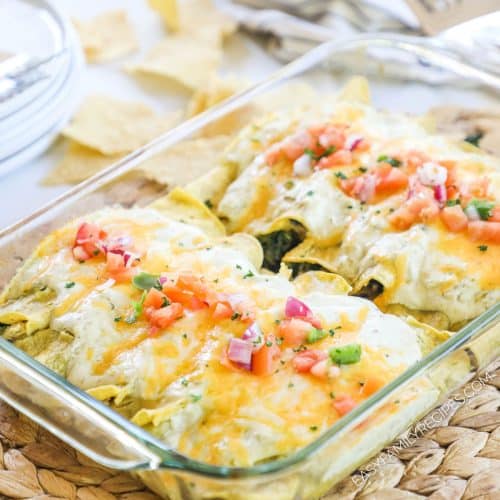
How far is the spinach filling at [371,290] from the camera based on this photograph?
3232 mm

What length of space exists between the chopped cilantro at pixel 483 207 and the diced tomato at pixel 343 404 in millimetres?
936

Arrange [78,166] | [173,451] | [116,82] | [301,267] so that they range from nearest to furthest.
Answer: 1. [173,451]
2. [301,267]
3. [78,166]
4. [116,82]

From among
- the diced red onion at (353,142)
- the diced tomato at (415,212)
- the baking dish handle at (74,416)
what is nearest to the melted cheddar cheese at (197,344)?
the baking dish handle at (74,416)

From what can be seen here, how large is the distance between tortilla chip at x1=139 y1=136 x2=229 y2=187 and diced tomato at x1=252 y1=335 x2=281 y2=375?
1.32m

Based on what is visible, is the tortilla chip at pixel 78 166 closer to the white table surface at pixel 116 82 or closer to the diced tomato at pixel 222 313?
the white table surface at pixel 116 82

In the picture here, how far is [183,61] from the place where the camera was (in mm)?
5113

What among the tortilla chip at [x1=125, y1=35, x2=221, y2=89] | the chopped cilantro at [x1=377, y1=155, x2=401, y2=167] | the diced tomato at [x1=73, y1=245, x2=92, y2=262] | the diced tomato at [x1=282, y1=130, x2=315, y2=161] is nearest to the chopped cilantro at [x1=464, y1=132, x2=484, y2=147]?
the chopped cilantro at [x1=377, y1=155, x2=401, y2=167]

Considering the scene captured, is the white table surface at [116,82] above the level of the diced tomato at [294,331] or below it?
below

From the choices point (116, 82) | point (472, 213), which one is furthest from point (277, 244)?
point (116, 82)

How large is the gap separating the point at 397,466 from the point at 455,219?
0.86 meters

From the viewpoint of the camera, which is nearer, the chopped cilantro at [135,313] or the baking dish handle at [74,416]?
the baking dish handle at [74,416]

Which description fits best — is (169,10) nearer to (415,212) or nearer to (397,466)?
(415,212)

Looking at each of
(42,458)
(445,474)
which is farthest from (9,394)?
(445,474)

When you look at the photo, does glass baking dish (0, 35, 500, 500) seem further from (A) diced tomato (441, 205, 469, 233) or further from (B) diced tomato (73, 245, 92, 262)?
(A) diced tomato (441, 205, 469, 233)
